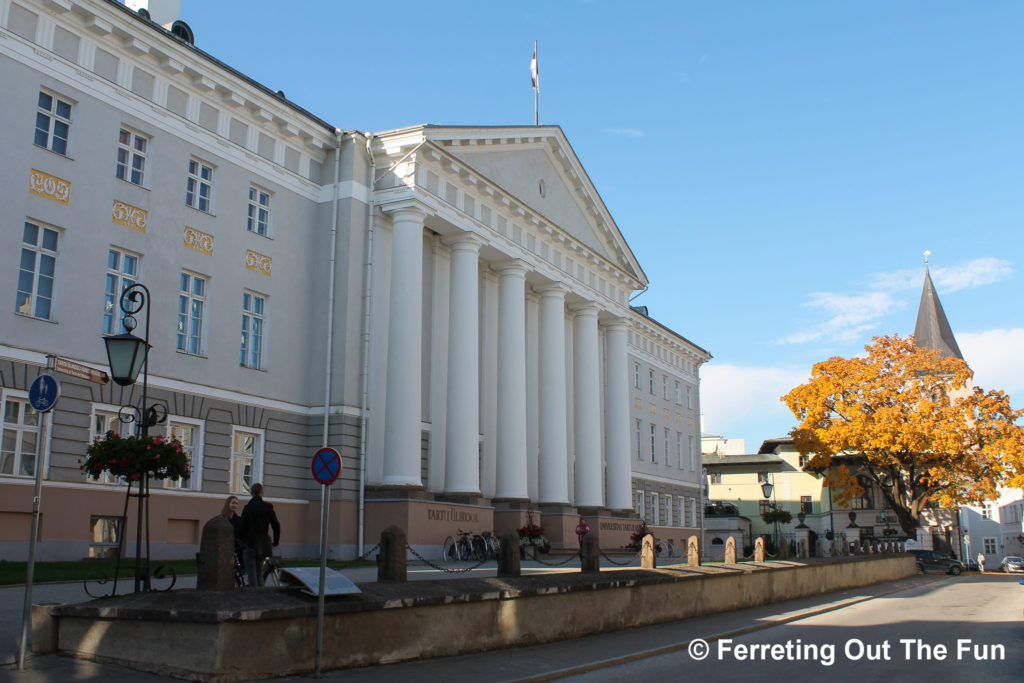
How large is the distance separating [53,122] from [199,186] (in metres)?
4.36

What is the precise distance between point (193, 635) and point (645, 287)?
3742 centimetres

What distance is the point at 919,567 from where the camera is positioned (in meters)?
48.7

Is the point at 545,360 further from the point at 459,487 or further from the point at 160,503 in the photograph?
the point at 160,503

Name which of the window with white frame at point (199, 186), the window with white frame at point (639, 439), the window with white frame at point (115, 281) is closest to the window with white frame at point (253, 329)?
the window with white frame at point (199, 186)

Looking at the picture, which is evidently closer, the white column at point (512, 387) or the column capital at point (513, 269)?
the white column at point (512, 387)

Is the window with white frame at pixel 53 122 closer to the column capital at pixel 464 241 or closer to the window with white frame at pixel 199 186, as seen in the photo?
the window with white frame at pixel 199 186

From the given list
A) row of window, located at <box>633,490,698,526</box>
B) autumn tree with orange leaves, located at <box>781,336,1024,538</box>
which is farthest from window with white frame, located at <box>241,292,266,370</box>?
autumn tree with orange leaves, located at <box>781,336,1024,538</box>

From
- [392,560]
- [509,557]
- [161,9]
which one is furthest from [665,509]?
[392,560]

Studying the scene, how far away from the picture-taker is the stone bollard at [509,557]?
557 inches

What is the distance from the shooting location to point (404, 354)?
27.9 m

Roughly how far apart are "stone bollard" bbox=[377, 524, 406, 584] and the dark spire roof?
8684 centimetres

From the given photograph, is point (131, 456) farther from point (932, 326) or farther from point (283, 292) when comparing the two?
point (932, 326)

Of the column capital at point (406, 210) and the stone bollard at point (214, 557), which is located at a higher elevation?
the column capital at point (406, 210)

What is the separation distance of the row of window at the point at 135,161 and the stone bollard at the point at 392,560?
14.4m
